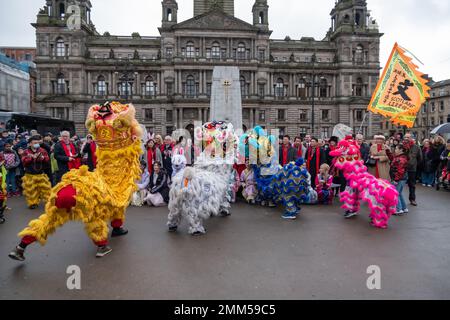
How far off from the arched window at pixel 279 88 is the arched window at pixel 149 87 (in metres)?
20.3

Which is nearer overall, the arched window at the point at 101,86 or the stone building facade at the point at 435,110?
the arched window at the point at 101,86

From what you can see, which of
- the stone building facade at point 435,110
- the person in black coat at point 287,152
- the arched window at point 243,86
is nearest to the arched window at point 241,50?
the arched window at point 243,86

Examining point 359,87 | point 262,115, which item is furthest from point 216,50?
point 359,87

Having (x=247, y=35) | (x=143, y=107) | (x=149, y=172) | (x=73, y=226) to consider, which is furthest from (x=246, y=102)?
(x=73, y=226)

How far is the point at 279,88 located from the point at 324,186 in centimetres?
4612

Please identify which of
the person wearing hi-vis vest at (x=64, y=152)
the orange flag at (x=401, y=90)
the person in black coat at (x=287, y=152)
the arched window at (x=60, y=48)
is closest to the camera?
the person wearing hi-vis vest at (x=64, y=152)

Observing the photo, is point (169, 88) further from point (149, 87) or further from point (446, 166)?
point (446, 166)

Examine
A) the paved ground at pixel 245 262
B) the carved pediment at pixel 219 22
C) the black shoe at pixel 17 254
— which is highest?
the carved pediment at pixel 219 22

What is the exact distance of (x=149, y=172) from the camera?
9625 millimetres

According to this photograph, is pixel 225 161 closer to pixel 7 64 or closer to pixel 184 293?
pixel 184 293

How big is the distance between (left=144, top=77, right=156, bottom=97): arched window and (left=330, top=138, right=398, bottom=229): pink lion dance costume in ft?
153

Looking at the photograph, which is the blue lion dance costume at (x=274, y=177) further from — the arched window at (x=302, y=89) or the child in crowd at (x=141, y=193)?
the arched window at (x=302, y=89)

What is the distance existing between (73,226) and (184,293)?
4.18 meters

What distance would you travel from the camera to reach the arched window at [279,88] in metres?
52.9
